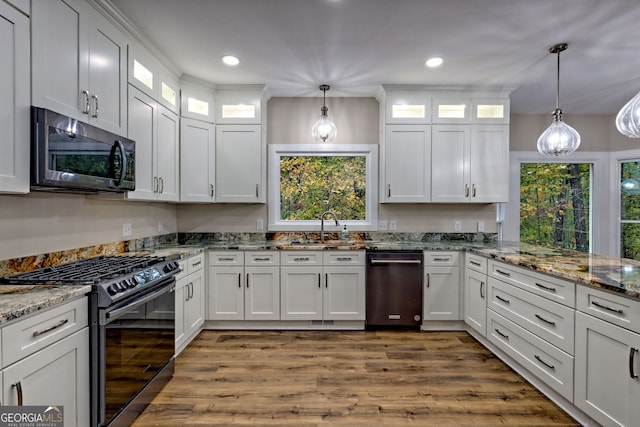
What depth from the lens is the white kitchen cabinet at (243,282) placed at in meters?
3.25

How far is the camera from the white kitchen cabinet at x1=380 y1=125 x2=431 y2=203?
11.6 ft

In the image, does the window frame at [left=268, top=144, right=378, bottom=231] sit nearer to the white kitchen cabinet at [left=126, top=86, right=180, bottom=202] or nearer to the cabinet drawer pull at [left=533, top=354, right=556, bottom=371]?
the white kitchen cabinet at [left=126, top=86, right=180, bottom=202]

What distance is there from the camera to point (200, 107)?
3.49 m

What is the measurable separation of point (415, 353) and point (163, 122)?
10.2 ft

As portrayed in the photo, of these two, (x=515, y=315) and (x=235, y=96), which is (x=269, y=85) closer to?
(x=235, y=96)

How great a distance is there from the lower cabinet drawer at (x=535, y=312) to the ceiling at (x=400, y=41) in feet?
6.40

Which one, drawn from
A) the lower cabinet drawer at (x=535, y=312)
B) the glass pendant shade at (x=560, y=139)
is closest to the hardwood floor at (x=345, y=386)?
the lower cabinet drawer at (x=535, y=312)

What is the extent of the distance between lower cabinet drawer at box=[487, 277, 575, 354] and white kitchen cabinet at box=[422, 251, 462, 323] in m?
0.52

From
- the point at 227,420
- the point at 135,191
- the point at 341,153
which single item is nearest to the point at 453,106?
the point at 341,153

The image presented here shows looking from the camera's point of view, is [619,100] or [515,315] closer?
[515,315]

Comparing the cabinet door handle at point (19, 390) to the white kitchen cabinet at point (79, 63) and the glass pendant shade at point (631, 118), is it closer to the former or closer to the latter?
the white kitchen cabinet at point (79, 63)

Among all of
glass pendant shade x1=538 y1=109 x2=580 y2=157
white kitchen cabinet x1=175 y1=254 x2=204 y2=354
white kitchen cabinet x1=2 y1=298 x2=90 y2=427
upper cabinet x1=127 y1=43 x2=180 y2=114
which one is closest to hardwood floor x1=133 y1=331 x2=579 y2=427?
white kitchen cabinet x1=175 y1=254 x2=204 y2=354

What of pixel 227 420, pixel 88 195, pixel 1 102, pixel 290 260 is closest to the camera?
pixel 1 102

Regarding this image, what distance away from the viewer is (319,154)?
12.8ft
